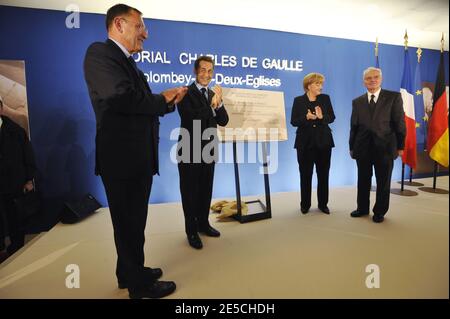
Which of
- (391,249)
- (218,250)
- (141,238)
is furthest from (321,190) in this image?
(141,238)

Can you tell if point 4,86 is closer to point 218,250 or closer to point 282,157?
point 218,250

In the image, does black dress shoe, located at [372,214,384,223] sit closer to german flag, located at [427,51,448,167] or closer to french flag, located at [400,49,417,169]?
french flag, located at [400,49,417,169]

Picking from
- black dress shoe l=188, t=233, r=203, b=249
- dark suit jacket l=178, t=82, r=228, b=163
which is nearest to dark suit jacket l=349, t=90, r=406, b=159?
dark suit jacket l=178, t=82, r=228, b=163

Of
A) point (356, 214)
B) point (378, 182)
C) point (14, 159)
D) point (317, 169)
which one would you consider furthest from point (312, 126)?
point (14, 159)

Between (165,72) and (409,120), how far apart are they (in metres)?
3.23

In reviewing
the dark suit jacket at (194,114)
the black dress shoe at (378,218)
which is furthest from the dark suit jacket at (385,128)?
the dark suit jacket at (194,114)

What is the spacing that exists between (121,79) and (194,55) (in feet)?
8.82

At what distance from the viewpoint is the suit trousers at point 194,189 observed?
224 cm

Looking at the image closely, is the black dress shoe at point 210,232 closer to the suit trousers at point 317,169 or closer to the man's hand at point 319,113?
the suit trousers at point 317,169

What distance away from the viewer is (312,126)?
2.99 metres

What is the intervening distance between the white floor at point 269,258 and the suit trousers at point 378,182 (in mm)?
168

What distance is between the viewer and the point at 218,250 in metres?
2.22

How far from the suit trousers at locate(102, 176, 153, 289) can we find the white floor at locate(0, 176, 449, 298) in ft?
0.86

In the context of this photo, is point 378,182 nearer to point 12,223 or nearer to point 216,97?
point 216,97
